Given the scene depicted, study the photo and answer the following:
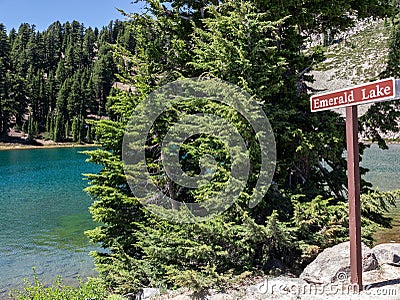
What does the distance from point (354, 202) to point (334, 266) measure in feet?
4.29

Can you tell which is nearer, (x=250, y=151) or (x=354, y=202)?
(x=354, y=202)

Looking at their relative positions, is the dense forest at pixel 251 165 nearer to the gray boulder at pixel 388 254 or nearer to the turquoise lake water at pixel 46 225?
the gray boulder at pixel 388 254

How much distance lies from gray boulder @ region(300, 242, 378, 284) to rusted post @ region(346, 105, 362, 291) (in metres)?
0.61

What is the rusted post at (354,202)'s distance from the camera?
203 inches

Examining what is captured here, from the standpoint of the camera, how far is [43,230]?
17.9 m

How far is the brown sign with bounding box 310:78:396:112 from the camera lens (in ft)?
14.9

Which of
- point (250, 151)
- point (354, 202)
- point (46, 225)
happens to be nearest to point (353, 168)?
point (354, 202)

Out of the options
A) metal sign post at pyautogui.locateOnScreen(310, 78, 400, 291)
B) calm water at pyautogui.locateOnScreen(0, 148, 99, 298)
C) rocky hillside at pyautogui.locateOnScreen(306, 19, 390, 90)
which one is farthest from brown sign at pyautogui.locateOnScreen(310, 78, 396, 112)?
rocky hillside at pyautogui.locateOnScreen(306, 19, 390, 90)

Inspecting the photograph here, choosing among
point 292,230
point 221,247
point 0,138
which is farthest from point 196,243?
point 0,138

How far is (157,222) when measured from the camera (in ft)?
26.7

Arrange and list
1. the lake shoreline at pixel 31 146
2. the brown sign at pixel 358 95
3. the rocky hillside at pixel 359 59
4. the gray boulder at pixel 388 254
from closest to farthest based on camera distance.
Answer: the brown sign at pixel 358 95 → the gray boulder at pixel 388 254 → the lake shoreline at pixel 31 146 → the rocky hillside at pixel 359 59

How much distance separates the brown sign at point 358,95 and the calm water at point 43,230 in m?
9.83

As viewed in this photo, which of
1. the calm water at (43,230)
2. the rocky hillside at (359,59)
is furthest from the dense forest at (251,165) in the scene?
the rocky hillside at (359,59)

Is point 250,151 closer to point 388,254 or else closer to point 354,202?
point 354,202
